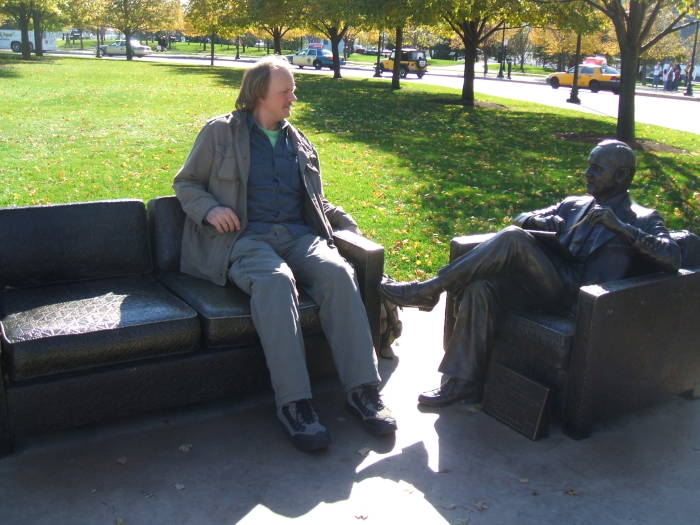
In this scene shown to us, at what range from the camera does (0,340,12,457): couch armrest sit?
11.6 ft

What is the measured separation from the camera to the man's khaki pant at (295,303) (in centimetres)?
394

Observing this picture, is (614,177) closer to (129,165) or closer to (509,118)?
(129,165)

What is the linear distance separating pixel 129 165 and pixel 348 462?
8.69 m

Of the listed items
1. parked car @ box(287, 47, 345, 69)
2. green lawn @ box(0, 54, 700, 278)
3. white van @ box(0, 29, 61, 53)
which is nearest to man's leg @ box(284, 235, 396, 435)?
green lawn @ box(0, 54, 700, 278)

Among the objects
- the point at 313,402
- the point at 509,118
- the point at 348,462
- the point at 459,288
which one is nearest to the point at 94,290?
the point at 313,402

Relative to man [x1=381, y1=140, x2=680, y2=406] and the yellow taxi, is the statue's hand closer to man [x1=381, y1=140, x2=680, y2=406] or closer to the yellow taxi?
man [x1=381, y1=140, x2=680, y2=406]

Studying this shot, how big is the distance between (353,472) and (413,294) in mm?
Result: 1096

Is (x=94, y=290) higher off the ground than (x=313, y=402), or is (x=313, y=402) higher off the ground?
(x=94, y=290)

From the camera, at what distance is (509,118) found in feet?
61.3

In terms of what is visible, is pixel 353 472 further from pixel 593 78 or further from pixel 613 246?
pixel 593 78

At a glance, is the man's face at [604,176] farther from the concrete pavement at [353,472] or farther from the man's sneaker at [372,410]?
the man's sneaker at [372,410]

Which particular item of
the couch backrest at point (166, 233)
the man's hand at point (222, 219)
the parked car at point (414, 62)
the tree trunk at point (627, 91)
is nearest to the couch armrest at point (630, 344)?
the man's hand at point (222, 219)

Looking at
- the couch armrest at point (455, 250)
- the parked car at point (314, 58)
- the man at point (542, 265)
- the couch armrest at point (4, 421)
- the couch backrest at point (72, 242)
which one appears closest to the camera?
the couch armrest at point (4, 421)

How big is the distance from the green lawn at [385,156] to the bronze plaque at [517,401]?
268cm
